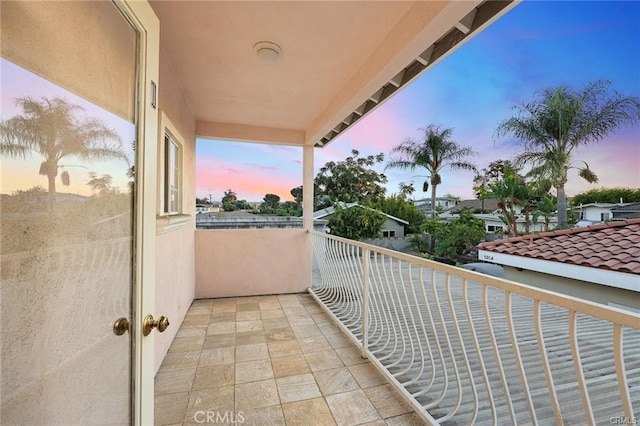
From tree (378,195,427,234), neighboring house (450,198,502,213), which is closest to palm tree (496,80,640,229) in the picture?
neighboring house (450,198,502,213)

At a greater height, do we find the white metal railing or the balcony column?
the balcony column

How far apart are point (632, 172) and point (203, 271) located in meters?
7.54

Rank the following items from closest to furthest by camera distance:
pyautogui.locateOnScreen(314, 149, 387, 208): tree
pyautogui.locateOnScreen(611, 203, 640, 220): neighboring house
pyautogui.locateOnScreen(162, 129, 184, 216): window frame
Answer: pyautogui.locateOnScreen(162, 129, 184, 216): window frame → pyautogui.locateOnScreen(611, 203, 640, 220): neighboring house → pyautogui.locateOnScreen(314, 149, 387, 208): tree

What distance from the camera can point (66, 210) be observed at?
0.79 metres

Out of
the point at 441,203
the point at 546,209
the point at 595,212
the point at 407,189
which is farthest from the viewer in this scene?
the point at 407,189

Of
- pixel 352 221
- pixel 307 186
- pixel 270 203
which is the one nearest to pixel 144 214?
pixel 307 186

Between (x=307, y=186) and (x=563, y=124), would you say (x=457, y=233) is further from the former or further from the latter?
(x=307, y=186)

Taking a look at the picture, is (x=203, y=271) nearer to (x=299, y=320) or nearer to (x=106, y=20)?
(x=299, y=320)

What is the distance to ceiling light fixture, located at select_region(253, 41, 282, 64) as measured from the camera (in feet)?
6.88

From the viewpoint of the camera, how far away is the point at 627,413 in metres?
0.77

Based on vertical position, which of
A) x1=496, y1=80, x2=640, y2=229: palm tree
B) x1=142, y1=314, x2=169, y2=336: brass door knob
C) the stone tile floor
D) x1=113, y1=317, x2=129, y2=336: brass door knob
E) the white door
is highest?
x1=496, y1=80, x2=640, y2=229: palm tree

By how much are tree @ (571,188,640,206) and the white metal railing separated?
225cm

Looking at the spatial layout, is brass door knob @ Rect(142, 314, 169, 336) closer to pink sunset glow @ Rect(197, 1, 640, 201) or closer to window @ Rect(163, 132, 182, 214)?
window @ Rect(163, 132, 182, 214)

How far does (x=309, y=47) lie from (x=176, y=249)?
2.29 meters
